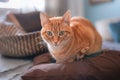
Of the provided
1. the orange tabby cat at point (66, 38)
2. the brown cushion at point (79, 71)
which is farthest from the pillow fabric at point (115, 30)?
the brown cushion at point (79, 71)

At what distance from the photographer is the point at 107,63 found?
1288 millimetres

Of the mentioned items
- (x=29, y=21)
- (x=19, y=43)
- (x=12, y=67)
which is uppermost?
(x=29, y=21)

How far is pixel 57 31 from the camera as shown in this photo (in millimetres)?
1312

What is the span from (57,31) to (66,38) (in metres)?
0.07

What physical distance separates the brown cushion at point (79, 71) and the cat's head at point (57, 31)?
0.53 feet

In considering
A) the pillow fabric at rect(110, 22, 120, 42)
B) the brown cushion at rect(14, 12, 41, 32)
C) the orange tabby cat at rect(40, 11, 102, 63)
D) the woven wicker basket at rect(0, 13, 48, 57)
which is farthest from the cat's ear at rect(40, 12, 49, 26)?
the pillow fabric at rect(110, 22, 120, 42)

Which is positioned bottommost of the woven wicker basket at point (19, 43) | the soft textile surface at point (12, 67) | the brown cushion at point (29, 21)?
the soft textile surface at point (12, 67)

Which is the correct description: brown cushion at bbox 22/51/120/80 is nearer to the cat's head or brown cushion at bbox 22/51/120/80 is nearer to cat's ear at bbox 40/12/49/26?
the cat's head

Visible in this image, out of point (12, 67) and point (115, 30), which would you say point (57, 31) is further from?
point (115, 30)

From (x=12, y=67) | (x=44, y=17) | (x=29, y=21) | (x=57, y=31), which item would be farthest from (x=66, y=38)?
(x=29, y=21)

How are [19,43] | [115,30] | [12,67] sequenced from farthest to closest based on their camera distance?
[115,30] → [19,43] → [12,67]

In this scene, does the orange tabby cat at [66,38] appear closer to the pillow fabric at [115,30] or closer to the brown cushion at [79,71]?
the brown cushion at [79,71]

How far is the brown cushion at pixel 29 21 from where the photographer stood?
1963 mm

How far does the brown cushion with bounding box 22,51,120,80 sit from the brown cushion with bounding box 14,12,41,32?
79 cm
